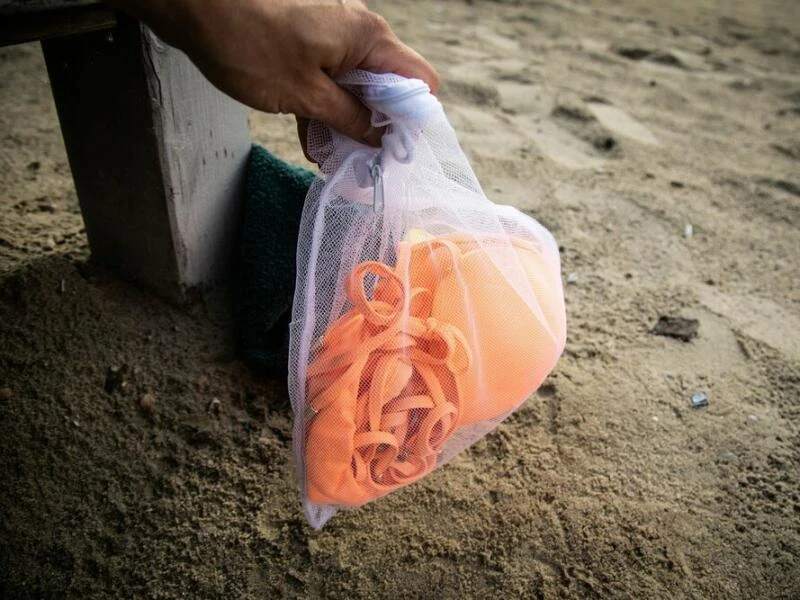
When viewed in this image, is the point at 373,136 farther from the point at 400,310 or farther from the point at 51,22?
the point at 51,22

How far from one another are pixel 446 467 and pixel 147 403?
0.51 meters

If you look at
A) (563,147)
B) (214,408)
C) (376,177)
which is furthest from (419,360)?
(563,147)

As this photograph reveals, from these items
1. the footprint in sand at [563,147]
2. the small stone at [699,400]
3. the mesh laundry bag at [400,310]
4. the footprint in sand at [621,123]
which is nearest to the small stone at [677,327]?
the small stone at [699,400]

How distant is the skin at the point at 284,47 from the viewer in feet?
2.09

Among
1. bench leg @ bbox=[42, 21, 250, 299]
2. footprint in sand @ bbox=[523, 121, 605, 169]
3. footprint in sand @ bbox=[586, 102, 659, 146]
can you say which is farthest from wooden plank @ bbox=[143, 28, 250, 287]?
footprint in sand @ bbox=[586, 102, 659, 146]

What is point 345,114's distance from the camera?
2.45ft

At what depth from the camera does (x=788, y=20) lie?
3635 mm

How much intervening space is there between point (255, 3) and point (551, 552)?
2.74ft

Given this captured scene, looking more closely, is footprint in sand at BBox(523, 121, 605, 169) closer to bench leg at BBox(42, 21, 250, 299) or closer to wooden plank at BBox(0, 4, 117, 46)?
bench leg at BBox(42, 21, 250, 299)

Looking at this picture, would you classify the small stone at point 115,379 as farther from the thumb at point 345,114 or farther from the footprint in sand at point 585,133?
the footprint in sand at point 585,133

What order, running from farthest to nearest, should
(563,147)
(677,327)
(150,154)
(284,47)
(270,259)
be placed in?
(563,147), (677,327), (270,259), (150,154), (284,47)

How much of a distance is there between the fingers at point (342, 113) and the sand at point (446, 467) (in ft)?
1.69

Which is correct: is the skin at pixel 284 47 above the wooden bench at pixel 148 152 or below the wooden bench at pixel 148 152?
above

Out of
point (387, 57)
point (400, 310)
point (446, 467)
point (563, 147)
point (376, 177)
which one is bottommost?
point (446, 467)
